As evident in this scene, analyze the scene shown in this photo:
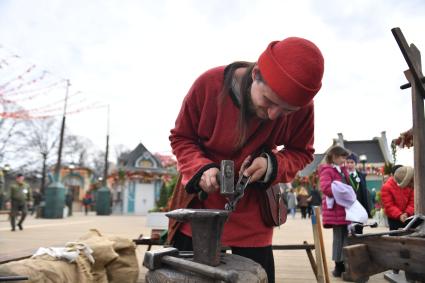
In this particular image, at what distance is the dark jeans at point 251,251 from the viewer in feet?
5.93

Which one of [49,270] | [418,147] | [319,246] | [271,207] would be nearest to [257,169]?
[271,207]

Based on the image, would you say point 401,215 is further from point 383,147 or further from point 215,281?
point 383,147

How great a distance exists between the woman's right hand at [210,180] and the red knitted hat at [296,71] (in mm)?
400

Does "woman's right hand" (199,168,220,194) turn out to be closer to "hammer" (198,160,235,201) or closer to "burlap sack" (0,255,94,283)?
"hammer" (198,160,235,201)

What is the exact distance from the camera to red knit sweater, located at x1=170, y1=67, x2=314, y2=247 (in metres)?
1.74

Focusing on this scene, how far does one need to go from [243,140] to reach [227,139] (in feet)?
0.24

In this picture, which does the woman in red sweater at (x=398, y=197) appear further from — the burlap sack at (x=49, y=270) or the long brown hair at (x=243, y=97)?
the long brown hair at (x=243, y=97)

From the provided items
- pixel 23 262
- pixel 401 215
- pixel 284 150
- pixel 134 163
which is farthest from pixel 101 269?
pixel 134 163

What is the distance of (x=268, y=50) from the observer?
1533mm

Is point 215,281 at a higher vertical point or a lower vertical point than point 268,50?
lower

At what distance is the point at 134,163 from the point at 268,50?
3054 cm

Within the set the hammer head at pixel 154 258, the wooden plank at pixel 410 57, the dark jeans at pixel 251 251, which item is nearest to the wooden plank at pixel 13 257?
the dark jeans at pixel 251 251

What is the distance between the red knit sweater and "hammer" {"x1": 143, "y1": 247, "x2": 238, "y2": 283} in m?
0.40

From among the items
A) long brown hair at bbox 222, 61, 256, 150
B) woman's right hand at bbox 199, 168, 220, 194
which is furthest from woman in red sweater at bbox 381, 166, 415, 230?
woman's right hand at bbox 199, 168, 220, 194
